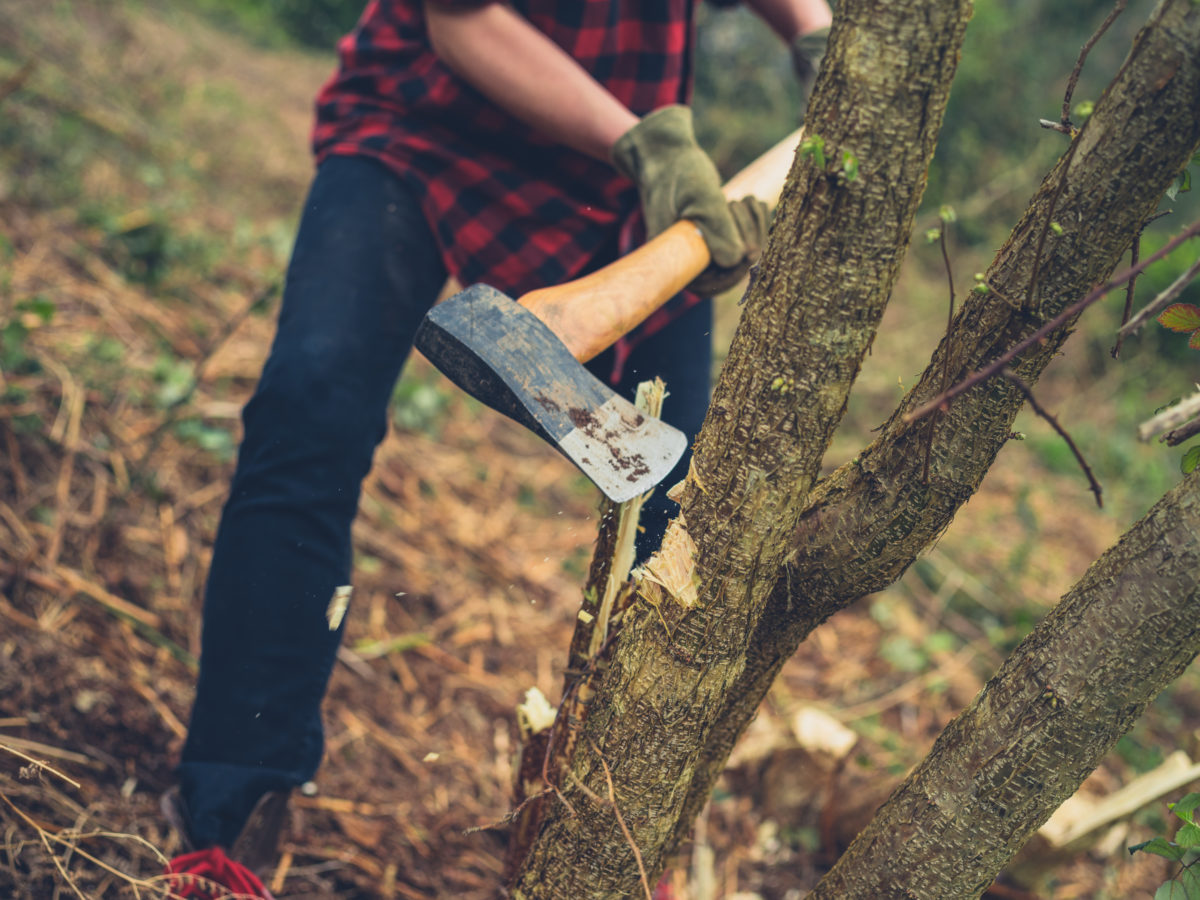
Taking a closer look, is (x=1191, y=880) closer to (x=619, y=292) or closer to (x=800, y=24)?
(x=619, y=292)

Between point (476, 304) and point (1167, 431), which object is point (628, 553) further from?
point (1167, 431)

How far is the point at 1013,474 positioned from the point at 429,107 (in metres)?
3.65

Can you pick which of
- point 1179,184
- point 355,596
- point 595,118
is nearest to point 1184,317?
point 1179,184

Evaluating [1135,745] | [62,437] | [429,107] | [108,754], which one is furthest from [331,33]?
[1135,745]

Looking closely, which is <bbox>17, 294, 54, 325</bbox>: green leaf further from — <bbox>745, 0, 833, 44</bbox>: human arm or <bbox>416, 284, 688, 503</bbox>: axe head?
<bbox>745, 0, 833, 44</bbox>: human arm

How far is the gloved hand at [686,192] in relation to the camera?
135cm

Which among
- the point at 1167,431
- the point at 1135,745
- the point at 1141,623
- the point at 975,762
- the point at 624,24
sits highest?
the point at 624,24

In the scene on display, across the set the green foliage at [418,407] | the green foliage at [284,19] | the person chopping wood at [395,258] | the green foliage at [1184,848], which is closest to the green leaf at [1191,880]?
the green foliage at [1184,848]

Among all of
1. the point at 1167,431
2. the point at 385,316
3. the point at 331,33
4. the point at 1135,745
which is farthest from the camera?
the point at 331,33

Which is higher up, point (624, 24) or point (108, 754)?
point (624, 24)

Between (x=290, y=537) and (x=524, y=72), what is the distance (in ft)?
2.82

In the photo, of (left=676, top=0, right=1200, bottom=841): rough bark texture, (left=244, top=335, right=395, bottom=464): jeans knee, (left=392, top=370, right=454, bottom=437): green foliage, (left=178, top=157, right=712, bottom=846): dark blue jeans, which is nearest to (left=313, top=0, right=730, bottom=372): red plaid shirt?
(left=178, top=157, right=712, bottom=846): dark blue jeans

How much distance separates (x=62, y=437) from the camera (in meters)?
2.14

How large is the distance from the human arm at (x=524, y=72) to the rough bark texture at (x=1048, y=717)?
1022mm
